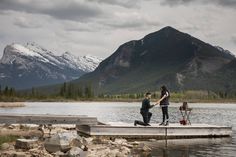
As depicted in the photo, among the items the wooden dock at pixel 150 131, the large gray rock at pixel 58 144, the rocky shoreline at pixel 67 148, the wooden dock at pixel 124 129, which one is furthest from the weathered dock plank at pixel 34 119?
the large gray rock at pixel 58 144

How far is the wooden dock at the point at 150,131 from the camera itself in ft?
117

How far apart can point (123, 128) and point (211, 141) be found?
771cm

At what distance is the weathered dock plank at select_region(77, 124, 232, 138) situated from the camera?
35.7 meters

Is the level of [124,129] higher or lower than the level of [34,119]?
lower

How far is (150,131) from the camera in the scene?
1442 inches

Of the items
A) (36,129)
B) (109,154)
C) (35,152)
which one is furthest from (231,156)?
(36,129)

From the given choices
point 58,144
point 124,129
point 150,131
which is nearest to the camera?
point 58,144

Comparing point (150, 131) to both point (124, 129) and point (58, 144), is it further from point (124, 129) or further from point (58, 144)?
point (58, 144)

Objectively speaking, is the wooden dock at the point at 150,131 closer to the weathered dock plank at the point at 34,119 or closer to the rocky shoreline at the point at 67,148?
the weathered dock plank at the point at 34,119

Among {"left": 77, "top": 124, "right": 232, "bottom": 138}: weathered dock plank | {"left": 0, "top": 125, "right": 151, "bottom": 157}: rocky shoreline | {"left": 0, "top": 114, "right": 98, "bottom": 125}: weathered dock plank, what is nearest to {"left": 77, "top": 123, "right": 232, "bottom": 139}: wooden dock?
{"left": 77, "top": 124, "right": 232, "bottom": 138}: weathered dock plank

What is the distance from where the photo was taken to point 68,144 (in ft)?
82.5

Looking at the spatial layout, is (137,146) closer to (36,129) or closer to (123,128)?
(123,128)

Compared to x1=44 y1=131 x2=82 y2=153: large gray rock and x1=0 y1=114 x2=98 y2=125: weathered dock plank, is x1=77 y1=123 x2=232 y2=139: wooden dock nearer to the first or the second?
x1=0 y1=114 x2=98 y2=125: weathered dock plank

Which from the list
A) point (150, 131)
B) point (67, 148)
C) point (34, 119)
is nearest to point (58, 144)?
point (67, 148)
